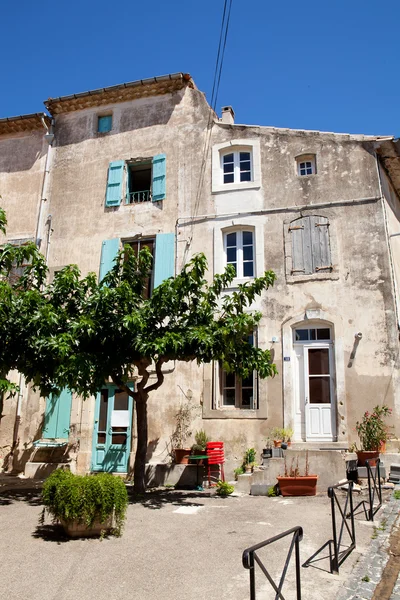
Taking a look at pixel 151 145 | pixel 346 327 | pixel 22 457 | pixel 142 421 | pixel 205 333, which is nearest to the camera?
pixel 205 333

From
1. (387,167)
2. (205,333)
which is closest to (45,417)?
(205,333)

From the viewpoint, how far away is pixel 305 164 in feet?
42.7

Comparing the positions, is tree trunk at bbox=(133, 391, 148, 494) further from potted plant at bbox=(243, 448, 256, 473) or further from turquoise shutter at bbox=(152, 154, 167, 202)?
turquoise shutter at bbox=(152, 154, 167, 202)

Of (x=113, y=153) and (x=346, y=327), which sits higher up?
(x=113, y=153)

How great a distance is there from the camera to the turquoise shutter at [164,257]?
43.0 ft

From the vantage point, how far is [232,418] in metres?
11.5

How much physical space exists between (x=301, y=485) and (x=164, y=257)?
676 cm

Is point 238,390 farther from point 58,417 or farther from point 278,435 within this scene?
point 58,417

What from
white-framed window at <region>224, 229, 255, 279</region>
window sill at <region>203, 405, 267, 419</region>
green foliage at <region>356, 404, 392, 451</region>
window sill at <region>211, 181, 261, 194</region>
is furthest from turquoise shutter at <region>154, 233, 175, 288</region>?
green foliage at <region>356, 404, 392, 451</region>

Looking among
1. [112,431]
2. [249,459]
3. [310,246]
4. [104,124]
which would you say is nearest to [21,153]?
[104,124]

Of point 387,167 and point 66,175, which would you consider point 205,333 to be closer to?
point 387,167

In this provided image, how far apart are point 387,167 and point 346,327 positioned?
456 cm

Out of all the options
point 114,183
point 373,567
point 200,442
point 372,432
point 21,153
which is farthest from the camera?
point 21,153

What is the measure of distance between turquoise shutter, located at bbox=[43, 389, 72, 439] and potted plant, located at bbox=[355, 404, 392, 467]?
7.07m
